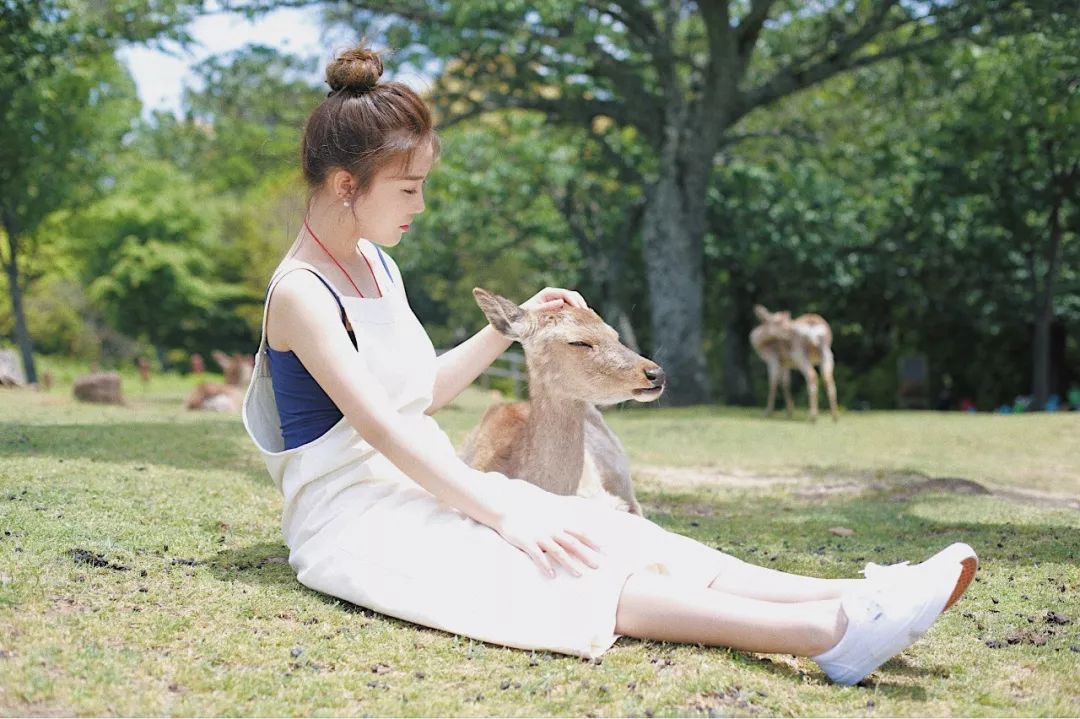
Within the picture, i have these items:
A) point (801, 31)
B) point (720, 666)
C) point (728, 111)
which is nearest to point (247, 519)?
point (720, 666)

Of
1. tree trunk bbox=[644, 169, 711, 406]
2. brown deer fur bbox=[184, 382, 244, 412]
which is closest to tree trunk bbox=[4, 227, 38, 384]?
brown deer fur bbox=[184, 382, 244, 412]

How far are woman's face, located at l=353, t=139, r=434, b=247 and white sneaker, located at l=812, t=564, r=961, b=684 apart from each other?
6.14 ft

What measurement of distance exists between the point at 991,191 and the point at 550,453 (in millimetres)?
16970

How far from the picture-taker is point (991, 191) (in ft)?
64.3

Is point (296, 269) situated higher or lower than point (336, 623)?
higher

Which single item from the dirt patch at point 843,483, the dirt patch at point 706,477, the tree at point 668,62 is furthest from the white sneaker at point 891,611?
the tree at point 668,62

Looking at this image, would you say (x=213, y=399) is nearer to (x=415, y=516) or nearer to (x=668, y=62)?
(x=668, y=62)

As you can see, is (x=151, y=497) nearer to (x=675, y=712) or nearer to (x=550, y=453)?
(x=550, y=453)

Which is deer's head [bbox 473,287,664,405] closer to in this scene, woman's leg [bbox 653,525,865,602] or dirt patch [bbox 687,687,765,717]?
woman's leg [bbox 653,525,865,602]

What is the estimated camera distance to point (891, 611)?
9.80ft

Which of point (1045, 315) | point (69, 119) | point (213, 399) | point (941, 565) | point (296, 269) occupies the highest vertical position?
point (69, 119)

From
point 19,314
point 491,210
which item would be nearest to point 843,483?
point 491,210

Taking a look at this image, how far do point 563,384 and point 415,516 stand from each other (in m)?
1.62

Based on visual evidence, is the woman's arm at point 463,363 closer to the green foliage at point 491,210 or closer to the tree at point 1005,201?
the tree at point 1005,201
